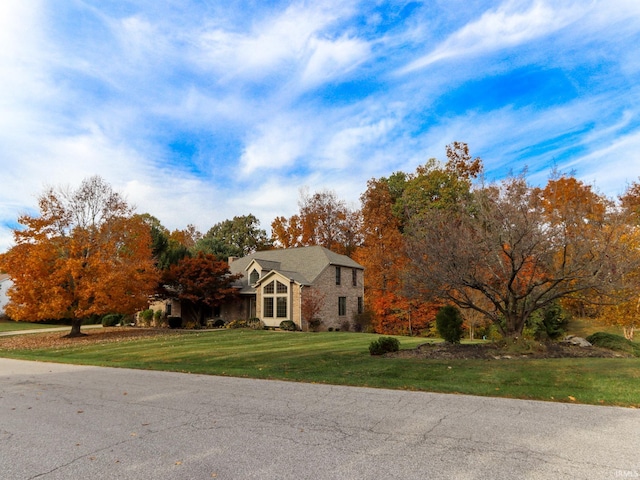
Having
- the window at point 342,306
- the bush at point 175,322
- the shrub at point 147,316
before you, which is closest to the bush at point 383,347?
the window at point 342,306

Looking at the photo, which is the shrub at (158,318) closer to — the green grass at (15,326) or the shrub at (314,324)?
the green grass at (15,326)

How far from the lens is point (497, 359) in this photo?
12.1m

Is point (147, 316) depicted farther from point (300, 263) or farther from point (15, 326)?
point (15, 326)

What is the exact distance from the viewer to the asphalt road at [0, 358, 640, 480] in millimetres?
4250

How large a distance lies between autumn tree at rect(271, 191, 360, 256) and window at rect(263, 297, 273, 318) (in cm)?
1934

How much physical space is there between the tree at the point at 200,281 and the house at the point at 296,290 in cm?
218

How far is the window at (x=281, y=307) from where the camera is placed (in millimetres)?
31625

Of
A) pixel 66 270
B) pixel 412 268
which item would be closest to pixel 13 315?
pixel 66 270

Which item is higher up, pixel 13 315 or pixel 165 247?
pixel 165 247

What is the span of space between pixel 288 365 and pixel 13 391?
6.34m

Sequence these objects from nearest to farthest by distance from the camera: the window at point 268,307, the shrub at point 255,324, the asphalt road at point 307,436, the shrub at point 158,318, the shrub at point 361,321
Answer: the asphalt road at point 307,436, the shrub at point 255,324, the window at point 268,307, the shrub at point 158,318, the shrub at point 361,321

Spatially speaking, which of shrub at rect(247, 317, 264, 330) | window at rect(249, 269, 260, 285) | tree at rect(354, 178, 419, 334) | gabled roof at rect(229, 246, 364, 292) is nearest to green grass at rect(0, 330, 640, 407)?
tree at rect(354, 178, 419, 334)

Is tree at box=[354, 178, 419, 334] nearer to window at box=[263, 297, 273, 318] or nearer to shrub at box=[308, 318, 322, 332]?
shrub at box=[308, 318, 322, 332]

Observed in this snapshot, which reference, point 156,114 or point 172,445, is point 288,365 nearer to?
point 172,445
